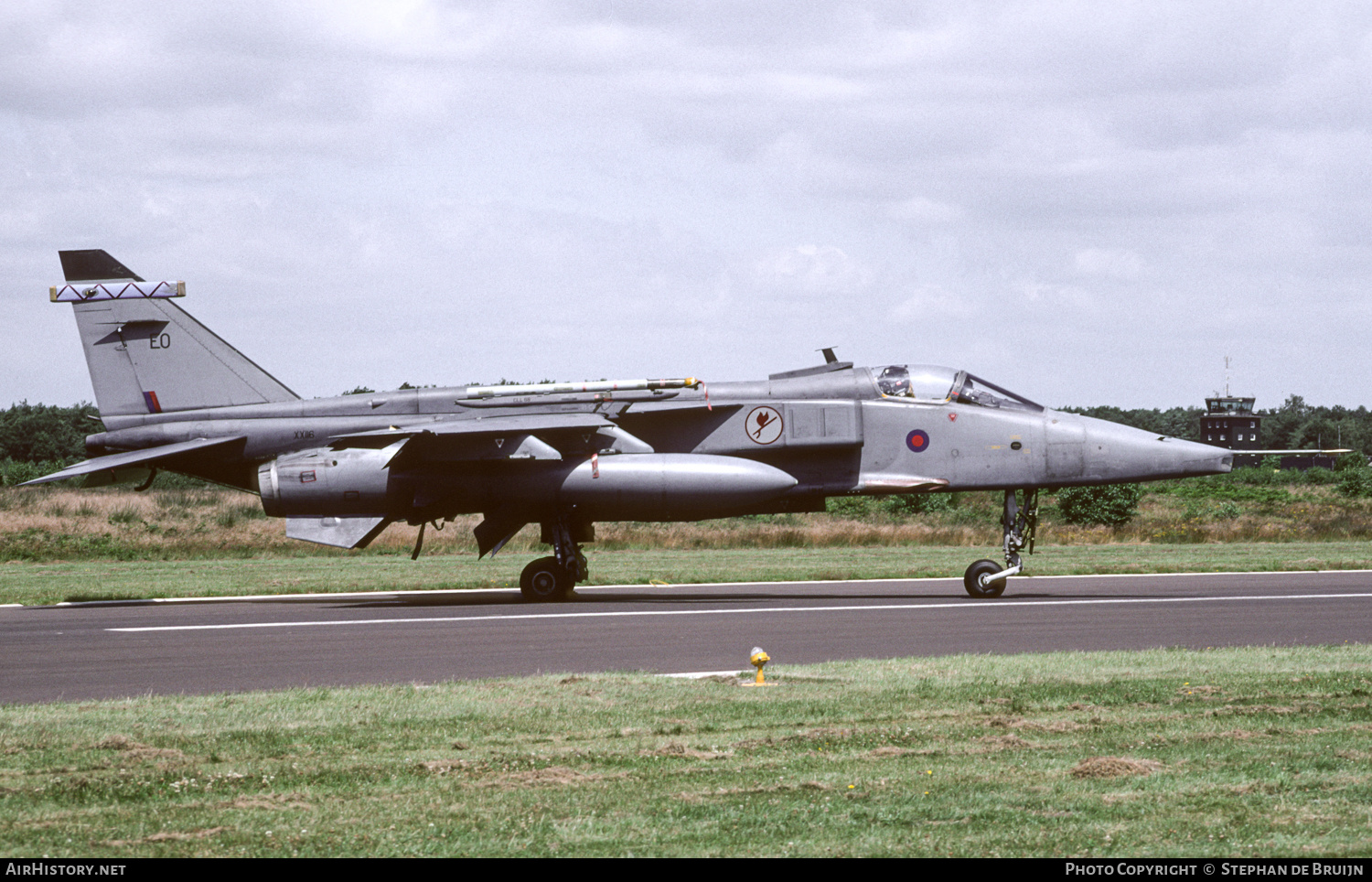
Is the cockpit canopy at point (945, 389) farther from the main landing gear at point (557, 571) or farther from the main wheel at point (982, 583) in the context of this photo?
the main landing gear at point (557, 571)

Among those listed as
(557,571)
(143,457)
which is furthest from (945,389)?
(143,457)

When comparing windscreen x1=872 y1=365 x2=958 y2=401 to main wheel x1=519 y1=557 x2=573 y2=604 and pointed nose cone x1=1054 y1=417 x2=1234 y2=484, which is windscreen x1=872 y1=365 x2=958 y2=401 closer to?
pointed nose cone x1=1054 y1=417 x2=1234 y2=484

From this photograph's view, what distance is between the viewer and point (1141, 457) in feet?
65.8

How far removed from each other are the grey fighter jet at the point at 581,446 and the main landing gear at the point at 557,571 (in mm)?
32

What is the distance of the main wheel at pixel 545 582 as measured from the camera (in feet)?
67.3

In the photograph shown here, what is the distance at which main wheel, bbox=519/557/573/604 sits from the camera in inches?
807

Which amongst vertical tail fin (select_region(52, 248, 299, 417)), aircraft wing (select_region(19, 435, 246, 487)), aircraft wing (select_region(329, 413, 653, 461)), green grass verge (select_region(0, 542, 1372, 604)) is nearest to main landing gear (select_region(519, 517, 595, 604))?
aircraft wing (select_region(329, 413, 653, 461))

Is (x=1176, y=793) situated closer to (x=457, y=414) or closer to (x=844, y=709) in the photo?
(x=844, y=709)

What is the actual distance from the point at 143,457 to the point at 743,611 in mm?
9904

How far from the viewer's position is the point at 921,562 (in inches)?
1104

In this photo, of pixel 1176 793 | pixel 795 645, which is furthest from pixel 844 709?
pixel 795 645

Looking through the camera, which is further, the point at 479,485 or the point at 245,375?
the point at 245,375

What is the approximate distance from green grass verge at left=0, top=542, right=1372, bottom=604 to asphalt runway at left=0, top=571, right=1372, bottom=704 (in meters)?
2.07

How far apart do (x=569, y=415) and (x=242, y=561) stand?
14.1 m
